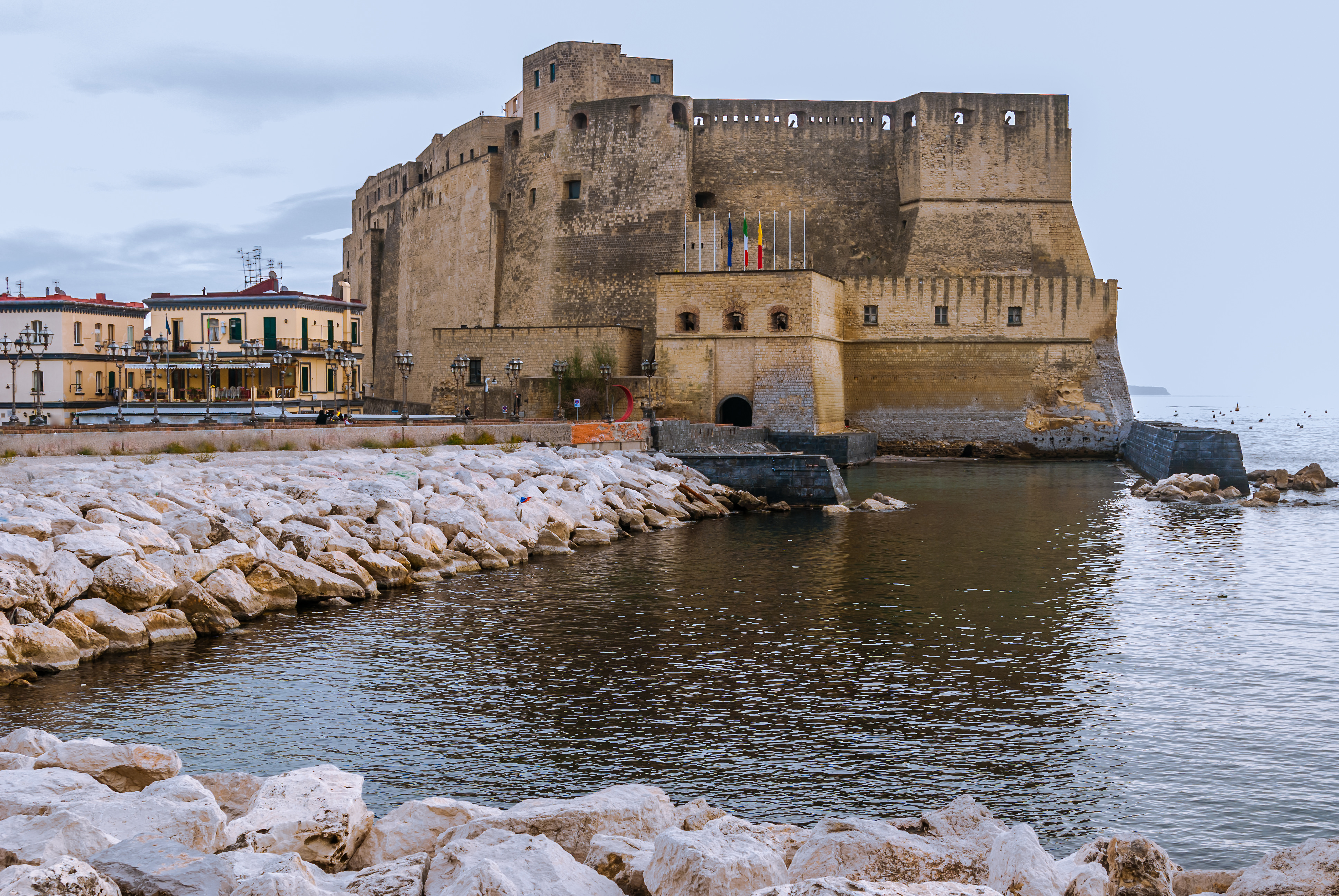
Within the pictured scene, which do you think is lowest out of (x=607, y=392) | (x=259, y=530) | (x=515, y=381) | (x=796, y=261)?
(x=259, y=530)

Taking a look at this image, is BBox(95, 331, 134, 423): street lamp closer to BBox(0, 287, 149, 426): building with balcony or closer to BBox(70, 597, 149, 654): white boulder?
BBox(0, 287, 149, 426): building with balcony

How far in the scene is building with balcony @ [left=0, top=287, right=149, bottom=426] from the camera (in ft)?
90.0

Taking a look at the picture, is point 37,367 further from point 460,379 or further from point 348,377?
point 460,379

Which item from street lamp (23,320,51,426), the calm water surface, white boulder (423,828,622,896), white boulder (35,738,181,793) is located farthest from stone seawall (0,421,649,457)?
white boulder (423,828,622,896)

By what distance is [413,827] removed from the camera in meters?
4.48

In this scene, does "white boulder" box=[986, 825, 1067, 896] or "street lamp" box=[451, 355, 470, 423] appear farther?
"street lamp" box=[451, 355, 470, 423]

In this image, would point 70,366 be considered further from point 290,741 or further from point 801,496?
point 290,741

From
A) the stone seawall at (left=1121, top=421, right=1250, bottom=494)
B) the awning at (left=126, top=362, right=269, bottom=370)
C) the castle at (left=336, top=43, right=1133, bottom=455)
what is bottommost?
the stone seawall at (left=1121, top=421, right=1250, bottom=494)

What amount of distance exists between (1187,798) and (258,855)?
4.66 metres

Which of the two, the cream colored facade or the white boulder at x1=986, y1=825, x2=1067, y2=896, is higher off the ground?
the cream colored facade

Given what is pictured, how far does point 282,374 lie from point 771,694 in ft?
79.9

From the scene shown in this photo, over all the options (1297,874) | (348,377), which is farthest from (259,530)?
(348,377)

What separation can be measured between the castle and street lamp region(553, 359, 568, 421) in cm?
74

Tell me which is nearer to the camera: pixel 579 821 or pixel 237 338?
pixel 579 821
